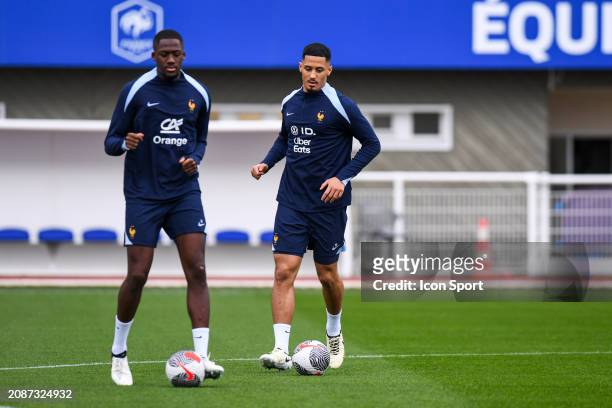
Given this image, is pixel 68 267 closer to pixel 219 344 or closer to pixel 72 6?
pixel 72 6

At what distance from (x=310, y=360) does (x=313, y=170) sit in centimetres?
148

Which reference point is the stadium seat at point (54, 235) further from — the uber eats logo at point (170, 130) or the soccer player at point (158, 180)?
the uber eats logo at point (170, 130)

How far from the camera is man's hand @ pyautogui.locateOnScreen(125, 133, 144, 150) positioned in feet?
28.8

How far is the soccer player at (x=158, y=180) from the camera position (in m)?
8.88

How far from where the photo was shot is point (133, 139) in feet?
28.8

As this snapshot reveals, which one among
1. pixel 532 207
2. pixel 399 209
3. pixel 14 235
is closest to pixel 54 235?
pixel 14 235

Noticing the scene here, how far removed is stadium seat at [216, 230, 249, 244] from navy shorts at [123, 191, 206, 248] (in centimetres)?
1380

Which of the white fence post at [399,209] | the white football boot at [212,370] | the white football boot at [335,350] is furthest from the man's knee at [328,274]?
the white fence post at [399,209]

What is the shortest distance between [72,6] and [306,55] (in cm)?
1500

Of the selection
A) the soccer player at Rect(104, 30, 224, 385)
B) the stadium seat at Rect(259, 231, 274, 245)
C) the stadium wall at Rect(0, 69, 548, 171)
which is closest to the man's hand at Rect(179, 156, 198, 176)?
the soccer player at Rect(104, 30, 224, 385)

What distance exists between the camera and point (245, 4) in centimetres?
2433

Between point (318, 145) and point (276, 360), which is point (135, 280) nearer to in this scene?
point (276, 360)

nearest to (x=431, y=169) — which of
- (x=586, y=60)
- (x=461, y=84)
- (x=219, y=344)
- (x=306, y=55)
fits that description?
(x=461, y=84)

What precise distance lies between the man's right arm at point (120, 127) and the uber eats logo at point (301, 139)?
1.51 meters
